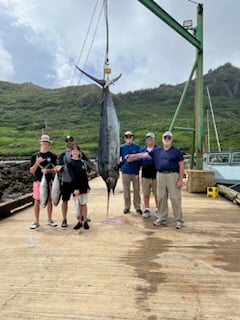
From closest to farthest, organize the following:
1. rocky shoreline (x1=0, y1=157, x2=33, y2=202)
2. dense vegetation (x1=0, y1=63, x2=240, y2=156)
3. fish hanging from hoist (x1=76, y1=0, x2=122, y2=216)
→ fish hanging from hoist (x1=76, y1=0, x2=122, y2=216), rocky shoreline (x1=0, y1=157, x2=33, y2=202), dense vegetation (x1=0, y1=63, x2=240, y2=156)

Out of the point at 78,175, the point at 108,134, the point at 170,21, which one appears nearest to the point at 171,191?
the point at 78,175

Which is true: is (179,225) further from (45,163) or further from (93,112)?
(93,112)

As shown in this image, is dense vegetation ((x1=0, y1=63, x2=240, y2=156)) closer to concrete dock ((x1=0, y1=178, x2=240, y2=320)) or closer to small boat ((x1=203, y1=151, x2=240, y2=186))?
small boat ((x1=203, y1=151, x2=240, y2=186))

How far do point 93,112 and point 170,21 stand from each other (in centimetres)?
9174

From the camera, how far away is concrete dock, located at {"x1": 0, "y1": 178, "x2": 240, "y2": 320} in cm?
333

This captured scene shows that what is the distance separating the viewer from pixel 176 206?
651cm

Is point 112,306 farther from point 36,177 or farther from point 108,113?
point 36,177

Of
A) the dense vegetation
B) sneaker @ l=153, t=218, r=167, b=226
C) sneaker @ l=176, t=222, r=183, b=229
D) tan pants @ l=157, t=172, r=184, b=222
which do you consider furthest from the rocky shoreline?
the dense vegetation

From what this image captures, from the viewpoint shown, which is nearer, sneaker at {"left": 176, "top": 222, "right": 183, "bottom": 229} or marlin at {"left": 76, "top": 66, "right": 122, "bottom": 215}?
marlin at {"left": 76, "top": 66, "right": 122, "bottom": 215}

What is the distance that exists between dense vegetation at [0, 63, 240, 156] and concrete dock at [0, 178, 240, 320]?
40349mm

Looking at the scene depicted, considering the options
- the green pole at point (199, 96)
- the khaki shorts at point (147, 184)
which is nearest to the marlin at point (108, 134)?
the khaki shorts at point (147, 184)

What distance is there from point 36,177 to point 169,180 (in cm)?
211

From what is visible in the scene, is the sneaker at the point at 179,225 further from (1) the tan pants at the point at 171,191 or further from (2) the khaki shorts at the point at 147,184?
(2) the khaki shorts at the point at 147,184

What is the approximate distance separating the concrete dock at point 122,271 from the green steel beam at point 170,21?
4.91m
